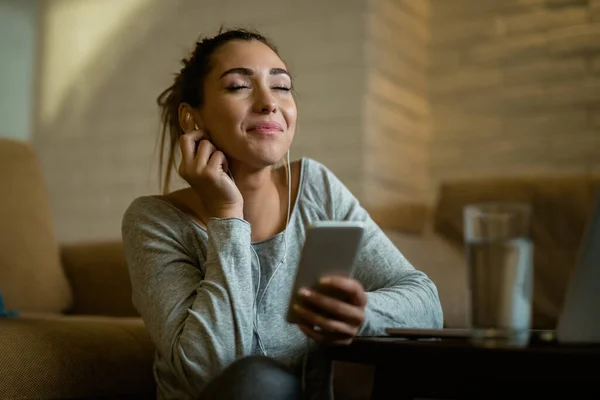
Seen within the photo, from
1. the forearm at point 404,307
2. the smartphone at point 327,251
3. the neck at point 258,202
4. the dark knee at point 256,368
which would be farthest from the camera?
the neck at point 258,202

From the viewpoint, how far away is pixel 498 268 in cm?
81

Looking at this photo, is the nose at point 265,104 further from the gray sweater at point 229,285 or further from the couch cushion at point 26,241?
the couch cushion at point 26,241

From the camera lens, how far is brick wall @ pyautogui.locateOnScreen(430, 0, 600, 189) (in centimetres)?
290

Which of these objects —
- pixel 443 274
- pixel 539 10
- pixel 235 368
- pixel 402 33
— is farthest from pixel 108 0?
pixel 235 368

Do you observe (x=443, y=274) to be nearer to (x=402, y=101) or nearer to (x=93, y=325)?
(x=93, y=325)

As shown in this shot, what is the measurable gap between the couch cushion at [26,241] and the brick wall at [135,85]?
1.06m

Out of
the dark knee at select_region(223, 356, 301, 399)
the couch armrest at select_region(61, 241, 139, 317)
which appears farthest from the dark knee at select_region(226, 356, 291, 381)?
the couch armrest at select_region(61, 241, 139, 317)

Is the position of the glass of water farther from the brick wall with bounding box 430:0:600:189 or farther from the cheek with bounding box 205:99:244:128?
the brick wall with bounding box 430:0:600:189

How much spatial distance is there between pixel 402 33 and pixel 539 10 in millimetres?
474

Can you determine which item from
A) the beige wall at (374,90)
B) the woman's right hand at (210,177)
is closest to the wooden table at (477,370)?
the woman's right hand at (210,177)

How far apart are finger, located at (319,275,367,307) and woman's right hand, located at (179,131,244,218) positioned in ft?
1.11

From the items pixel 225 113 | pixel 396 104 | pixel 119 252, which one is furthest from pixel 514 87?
pixel 225 113

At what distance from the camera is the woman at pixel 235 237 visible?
119 cm

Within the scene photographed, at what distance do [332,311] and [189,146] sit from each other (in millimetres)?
487
